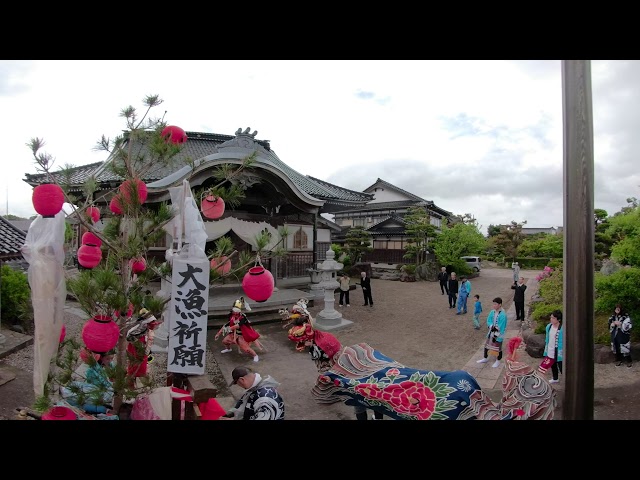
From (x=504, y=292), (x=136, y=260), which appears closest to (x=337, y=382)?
(x=136, y=260)

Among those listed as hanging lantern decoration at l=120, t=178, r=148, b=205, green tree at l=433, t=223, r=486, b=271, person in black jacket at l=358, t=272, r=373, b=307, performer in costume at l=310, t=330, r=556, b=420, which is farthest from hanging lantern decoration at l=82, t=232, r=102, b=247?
green tree at l=433, t=223, r=486, b=271

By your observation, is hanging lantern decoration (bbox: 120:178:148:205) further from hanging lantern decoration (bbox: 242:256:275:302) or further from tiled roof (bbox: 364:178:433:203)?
tiled roof (bbox: 364:178:433:203)

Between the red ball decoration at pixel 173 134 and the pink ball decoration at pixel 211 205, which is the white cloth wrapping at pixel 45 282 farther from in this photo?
the pink ball decoration at pixel 211 205

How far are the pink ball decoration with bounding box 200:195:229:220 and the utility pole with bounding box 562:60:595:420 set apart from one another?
3540 mm

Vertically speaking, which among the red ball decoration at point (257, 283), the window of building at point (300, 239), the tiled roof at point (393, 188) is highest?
the tiled roof at point (393, 188)

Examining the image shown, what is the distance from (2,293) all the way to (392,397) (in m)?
10.5

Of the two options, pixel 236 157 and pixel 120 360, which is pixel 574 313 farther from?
pixel 236 157

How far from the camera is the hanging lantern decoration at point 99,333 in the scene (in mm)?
2766

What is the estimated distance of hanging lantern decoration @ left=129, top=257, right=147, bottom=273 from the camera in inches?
121

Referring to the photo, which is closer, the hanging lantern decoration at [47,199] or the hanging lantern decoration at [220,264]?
the hanging lantern decoration at [47,199]

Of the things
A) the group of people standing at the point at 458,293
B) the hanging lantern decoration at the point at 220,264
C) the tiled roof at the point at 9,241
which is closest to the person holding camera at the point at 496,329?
the group of people standing at the point at 458,293

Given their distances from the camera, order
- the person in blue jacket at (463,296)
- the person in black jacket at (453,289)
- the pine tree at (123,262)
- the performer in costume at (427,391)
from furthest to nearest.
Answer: the person in black jacket at (453,289)
the person in blue jacket at (463,296)
the performer in costume at (427,391)
the pine tree at (123,262)

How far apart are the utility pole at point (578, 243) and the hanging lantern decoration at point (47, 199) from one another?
4511 mm

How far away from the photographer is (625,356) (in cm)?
682
